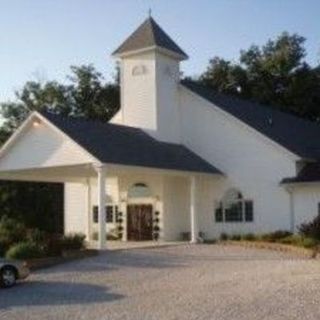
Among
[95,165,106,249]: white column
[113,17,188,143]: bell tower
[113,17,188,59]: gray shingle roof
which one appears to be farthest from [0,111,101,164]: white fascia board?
[113,17,188,59]: gray shingle roof

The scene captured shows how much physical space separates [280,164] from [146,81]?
779 centimetres

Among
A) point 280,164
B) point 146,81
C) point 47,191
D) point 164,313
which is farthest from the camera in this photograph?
point 47,191

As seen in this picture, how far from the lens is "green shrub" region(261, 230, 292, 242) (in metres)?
33.0

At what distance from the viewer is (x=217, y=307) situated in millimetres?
16453

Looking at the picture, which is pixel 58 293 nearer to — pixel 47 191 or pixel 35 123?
pixel 35 123

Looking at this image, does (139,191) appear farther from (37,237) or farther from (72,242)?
(37,237)

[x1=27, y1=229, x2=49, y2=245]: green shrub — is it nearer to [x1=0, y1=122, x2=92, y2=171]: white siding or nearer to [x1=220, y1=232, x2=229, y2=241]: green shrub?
[x1=0, y1=122, x2=92, y2=171]: white siding

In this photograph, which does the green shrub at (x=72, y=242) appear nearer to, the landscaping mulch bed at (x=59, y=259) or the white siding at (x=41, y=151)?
the landscaping mulch bed at (x=59, y=259)

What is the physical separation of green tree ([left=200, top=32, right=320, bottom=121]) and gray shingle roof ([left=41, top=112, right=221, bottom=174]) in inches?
872

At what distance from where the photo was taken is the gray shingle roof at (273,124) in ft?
124

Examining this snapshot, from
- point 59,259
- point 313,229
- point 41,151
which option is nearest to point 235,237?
point 313,229

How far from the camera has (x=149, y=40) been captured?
127ft

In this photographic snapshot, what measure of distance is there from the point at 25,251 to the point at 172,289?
846 centimetres

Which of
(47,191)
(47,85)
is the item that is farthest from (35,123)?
(47,85)
